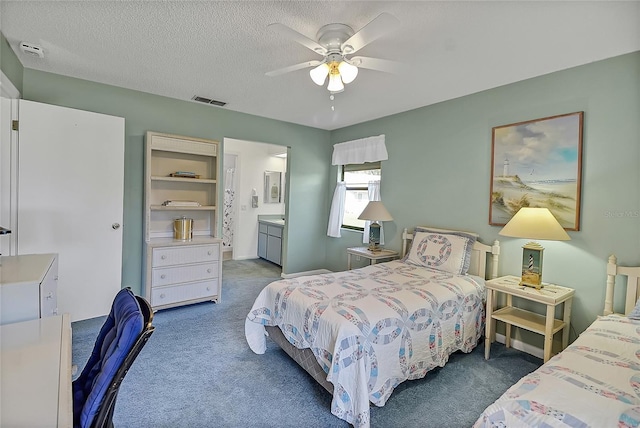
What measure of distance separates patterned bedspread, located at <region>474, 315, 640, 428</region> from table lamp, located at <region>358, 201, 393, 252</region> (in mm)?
2392

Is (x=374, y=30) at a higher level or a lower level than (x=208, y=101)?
lower

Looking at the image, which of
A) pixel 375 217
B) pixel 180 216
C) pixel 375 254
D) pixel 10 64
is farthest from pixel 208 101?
pixel 375 254

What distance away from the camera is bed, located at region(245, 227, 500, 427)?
1788 millimetres

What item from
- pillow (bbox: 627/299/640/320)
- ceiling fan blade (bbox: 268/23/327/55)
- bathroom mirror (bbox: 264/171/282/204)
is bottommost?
pillow (bbox: 627/299/640/320)

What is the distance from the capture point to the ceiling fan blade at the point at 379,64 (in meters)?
2.19

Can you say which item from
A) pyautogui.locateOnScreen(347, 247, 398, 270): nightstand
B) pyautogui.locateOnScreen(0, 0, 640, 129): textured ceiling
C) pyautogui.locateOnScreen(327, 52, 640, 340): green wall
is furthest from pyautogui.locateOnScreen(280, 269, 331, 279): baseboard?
pyautogui.locateOnScreen(0, 0, 640, 129): textured ceiling

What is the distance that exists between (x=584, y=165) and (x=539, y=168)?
1.02 ft

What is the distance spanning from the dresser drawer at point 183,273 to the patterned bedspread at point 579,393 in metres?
3.24

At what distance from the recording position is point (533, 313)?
2.69 m

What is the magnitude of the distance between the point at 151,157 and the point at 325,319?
3.01 meters

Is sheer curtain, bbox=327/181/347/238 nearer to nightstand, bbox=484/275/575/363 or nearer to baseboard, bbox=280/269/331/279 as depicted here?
baseboard, bbox=280/269/331/279

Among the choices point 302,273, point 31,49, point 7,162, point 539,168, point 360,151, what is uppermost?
point 31,49

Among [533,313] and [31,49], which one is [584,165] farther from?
[31,49]

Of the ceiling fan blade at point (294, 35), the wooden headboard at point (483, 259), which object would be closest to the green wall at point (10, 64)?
the ceiling fan blade at point (294, 35)
